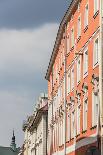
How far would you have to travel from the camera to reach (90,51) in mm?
32625

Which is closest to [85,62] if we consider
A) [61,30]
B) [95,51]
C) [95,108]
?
[95,51]

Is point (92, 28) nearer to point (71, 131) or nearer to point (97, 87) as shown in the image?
point (97, 87)

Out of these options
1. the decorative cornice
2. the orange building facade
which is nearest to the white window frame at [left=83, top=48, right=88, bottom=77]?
the orange building facade

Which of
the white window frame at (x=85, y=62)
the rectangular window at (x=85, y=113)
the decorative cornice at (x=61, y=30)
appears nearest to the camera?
the rectangular window at (x=85, y=113)

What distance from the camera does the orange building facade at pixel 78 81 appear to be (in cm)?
3094

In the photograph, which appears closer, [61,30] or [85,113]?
[85,113]

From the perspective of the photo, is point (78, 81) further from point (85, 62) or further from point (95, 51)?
point (95, 51)

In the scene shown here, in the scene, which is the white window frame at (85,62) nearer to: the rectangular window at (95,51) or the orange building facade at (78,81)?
the orange building facade at (78,81)

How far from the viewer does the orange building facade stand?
30938 millimetres

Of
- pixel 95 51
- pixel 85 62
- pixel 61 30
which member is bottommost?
pixel 95 51

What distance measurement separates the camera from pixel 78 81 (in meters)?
36.9

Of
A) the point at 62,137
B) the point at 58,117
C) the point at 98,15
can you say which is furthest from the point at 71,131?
the point at 98,15

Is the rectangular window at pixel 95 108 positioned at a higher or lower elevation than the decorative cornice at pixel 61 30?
lower

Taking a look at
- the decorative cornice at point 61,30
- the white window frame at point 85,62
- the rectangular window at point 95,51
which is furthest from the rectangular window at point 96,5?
the decorative cornice at point 61,30
